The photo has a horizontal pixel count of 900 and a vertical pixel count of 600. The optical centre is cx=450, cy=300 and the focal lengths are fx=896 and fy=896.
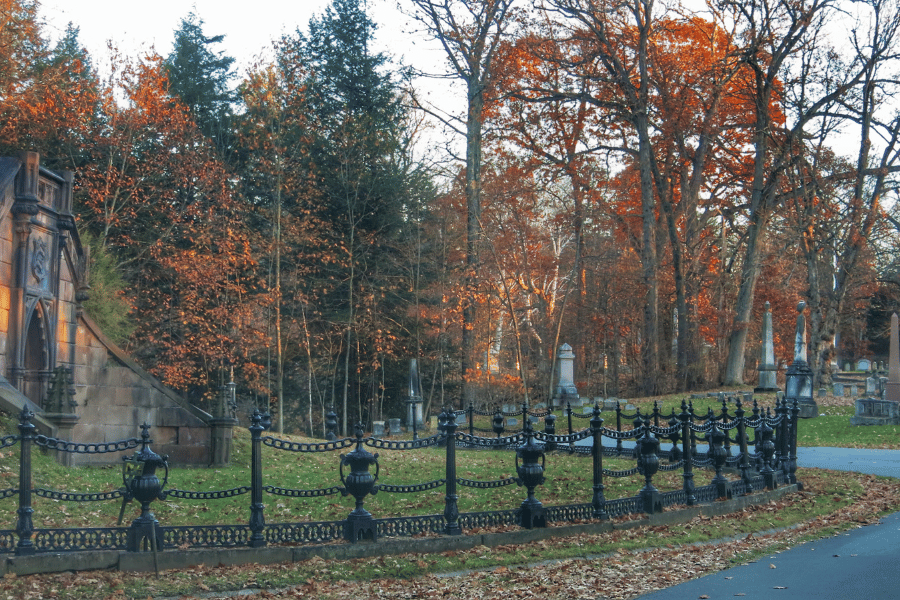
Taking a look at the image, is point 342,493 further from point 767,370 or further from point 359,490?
point 767,370

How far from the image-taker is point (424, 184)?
38062 mm

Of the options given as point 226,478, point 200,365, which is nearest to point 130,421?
point 226,478

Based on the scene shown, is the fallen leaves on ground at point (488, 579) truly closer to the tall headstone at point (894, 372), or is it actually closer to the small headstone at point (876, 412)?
the small headstone at point (876, 412)

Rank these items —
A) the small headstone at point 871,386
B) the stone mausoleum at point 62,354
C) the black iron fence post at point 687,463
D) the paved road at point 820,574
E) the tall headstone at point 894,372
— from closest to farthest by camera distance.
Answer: the paved road at point 820,574 < the black iron fence post at point 687,463 < the stone mausoleum at point 62,354 < the tall headstone at point 894,372 < the small headstone at point 871,386

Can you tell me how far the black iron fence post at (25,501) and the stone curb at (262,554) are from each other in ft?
0.43

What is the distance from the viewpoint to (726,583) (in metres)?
8.12

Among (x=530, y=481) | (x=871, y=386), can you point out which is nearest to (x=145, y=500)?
(x=530, y=481)

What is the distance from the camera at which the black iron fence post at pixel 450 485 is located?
9703 mm

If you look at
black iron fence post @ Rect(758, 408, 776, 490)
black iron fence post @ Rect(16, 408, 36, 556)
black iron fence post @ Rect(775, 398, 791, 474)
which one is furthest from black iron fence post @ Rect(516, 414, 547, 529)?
black iron fence post @ Rect(775, 398, 791, 474)

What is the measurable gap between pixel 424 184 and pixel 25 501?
30.8 meters

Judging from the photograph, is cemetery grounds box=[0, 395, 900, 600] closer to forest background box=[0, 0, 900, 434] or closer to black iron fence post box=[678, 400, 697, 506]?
black iron fence post box=[678, 400, 697, 506]

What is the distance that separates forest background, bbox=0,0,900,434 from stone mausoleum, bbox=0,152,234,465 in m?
12.4

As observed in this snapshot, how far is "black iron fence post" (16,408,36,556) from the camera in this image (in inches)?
316

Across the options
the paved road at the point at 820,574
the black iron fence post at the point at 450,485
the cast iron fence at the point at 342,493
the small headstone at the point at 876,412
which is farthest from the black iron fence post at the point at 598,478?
the small headstone at the point at 876,412
